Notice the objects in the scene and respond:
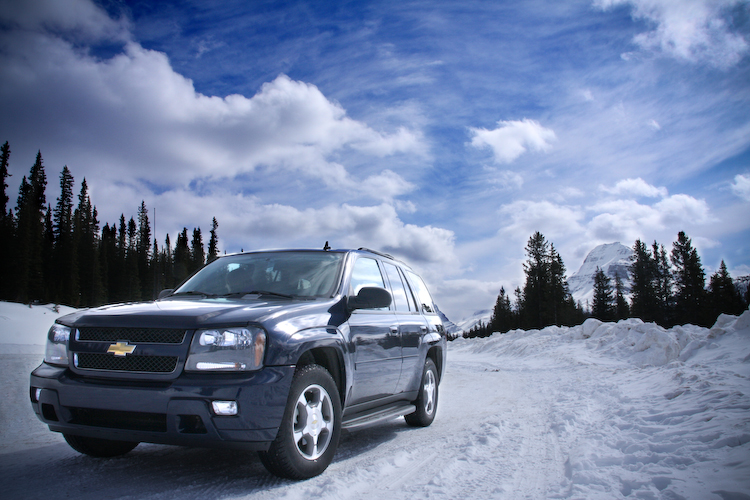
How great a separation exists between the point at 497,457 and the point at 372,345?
53.1 inches

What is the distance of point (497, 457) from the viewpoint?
13.5ft

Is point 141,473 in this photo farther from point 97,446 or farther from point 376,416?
point 376,416

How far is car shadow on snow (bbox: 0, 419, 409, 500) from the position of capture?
3.17 m

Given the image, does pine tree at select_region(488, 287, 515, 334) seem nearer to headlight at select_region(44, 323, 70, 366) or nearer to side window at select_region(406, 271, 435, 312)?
side window at select_region(406, 271, 435, 312)

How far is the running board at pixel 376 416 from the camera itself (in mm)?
3997

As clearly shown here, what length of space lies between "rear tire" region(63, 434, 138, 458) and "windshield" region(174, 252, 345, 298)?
52.5 inches

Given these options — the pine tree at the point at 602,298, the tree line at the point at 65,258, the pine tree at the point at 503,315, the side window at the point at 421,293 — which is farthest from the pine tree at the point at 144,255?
the side window at the point at 421,293

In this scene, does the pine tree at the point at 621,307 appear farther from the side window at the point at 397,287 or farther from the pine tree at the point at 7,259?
the pine tree at the point at 7,259

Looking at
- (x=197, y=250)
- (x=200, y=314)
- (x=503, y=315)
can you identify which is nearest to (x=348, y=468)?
(x=200, y=314)

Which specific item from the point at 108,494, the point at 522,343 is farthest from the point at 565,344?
the point at 108,494

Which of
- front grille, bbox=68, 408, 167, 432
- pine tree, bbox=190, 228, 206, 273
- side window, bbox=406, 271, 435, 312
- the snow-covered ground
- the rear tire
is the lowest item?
the snow-covered ground

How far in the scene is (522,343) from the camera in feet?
65.0

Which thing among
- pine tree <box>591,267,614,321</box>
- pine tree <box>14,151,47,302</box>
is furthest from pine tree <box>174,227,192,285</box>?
pine tree <box>591,267,614,321</box>

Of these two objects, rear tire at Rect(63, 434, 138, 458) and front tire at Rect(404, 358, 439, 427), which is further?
front tire at Rect(404, 358, 439, 427)
